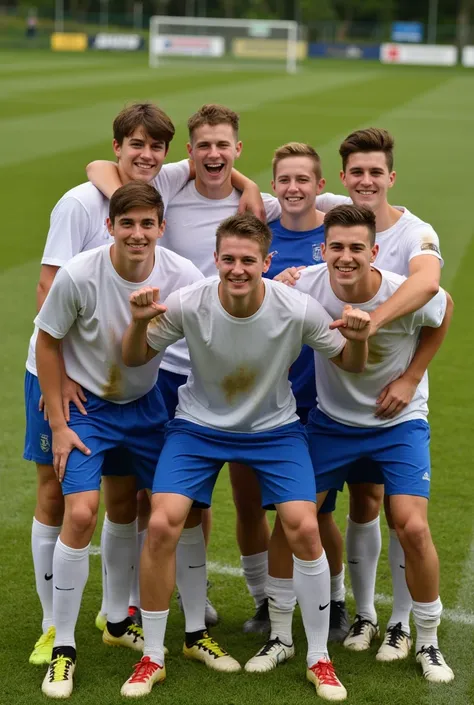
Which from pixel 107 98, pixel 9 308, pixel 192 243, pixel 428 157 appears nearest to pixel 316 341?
pixel 192 243

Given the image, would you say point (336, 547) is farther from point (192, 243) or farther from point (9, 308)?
point (9, 308)

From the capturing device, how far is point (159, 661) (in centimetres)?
475

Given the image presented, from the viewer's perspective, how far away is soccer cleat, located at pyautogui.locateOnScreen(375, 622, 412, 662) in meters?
4.99

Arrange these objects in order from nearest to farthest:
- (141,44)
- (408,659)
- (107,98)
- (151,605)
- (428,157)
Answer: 1. (151,605)
2. (408,659)
3. (428,157)
4. (107,98)
5. (141,44)

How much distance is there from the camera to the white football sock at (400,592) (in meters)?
5.13

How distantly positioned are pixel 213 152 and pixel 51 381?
1.45 metres

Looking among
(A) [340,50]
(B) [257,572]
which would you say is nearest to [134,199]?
(B) [257,572]

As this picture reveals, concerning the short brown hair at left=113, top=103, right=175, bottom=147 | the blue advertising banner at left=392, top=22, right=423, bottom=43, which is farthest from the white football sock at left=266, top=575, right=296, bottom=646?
the blue advertising banner at left=392, top=22, right=423, bottom=43

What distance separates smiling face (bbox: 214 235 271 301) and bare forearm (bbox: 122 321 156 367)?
1.29 ft

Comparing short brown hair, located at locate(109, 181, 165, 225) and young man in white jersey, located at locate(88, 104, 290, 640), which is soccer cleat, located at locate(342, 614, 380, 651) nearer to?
young man in white jersey, located at locate(88, 104, 290, 640)

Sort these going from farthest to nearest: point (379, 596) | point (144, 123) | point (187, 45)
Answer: point (187, 45), point (379, 596), point (144, 123)

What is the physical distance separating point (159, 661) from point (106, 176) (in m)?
2.23

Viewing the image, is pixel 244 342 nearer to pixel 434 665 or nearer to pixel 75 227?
pixel 75 227

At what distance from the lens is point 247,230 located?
466 cm
